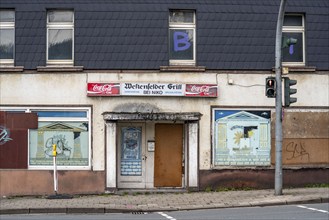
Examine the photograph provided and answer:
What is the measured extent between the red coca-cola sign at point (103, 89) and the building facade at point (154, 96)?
4 cm

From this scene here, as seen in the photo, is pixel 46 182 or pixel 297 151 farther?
pixel 297 151

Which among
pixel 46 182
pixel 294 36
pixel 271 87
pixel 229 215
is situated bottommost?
pixel 229 215

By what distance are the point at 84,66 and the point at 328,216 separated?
964cm

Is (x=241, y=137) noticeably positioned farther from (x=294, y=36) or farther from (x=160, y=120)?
(x=294, y=36)

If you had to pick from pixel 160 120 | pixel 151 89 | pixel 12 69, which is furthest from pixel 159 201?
pixel 12 69

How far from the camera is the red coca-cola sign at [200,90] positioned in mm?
20875

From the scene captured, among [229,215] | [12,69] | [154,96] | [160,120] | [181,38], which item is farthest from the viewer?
[181,38]

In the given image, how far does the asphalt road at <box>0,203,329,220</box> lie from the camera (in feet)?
49.2

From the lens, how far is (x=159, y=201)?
1875cm

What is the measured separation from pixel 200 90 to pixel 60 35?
502 cm

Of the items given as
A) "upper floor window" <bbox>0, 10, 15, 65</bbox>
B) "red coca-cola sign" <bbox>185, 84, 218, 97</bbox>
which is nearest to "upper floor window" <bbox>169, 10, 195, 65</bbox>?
"red coca-cola sign" <bbox>185, 84, 218, 97</bbox>

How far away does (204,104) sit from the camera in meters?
21.0

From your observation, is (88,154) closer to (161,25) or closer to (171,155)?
(171,155)

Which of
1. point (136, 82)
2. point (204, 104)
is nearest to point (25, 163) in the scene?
point (136, 82)
